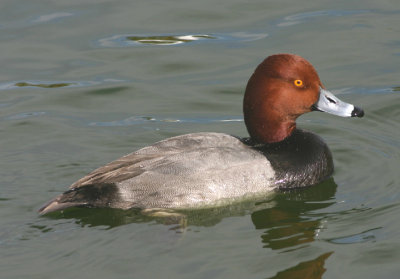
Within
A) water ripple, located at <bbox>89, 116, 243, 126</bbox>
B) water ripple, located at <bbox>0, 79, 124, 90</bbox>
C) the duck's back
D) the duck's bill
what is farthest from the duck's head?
water ripple, located at <bbox>0, 79, 124, 90</bbox>

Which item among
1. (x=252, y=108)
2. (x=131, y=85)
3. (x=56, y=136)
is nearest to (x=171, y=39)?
(x=131, y=85)

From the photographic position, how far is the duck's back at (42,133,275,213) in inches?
246

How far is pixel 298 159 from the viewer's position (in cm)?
676

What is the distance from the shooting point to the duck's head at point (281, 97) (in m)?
6.68

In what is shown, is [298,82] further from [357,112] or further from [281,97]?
[357,112]

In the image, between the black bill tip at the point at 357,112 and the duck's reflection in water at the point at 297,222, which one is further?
the black bill tip at the point at 357,112

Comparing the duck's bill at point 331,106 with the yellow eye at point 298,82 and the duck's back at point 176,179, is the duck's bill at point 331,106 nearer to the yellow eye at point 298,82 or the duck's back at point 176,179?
the yellow eye at point 298,82

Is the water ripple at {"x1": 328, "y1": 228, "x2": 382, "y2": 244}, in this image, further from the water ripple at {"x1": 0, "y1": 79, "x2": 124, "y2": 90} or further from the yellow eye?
the water ripple at {"x1": 0, "y1": 79, "x2": 124, "y2": 90}

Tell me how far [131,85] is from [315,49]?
231 cm

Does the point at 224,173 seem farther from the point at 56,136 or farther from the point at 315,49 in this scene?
the point at 315,49

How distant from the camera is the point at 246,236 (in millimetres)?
6000

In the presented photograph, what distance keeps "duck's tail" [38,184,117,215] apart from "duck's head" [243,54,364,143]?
1.39 m

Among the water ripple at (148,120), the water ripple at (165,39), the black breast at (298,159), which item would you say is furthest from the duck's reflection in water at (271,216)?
the water ripple at (165,39)

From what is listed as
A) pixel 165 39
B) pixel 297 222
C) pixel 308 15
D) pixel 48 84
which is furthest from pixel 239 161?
pixel 308 15
